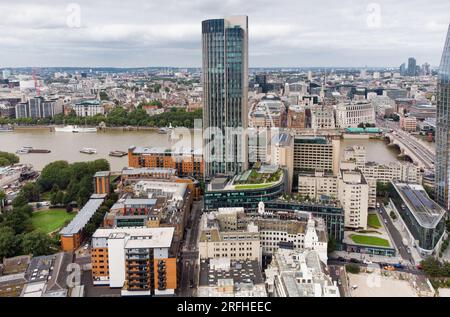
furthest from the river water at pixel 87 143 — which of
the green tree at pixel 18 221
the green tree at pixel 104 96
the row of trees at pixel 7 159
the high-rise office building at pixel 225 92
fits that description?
the green tree at pixel 104 96

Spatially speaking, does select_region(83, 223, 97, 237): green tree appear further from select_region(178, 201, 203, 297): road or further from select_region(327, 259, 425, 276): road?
select_region(327, 259, 425, 276): road

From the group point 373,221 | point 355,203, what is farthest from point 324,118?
point 355,203

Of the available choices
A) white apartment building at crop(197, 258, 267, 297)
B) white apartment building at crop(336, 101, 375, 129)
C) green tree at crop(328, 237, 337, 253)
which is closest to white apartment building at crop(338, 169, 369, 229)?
green tree at crop(328, 237, 337, 253)

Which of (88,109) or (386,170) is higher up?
(88,109)

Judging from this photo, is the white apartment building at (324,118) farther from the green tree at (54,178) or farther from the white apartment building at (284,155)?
the green tree at (54,178)

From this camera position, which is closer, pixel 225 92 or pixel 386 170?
pixel 225 92

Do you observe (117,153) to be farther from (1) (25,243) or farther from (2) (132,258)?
(2) (132,258)

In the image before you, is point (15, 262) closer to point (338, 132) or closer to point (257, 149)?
point (257, 149)
